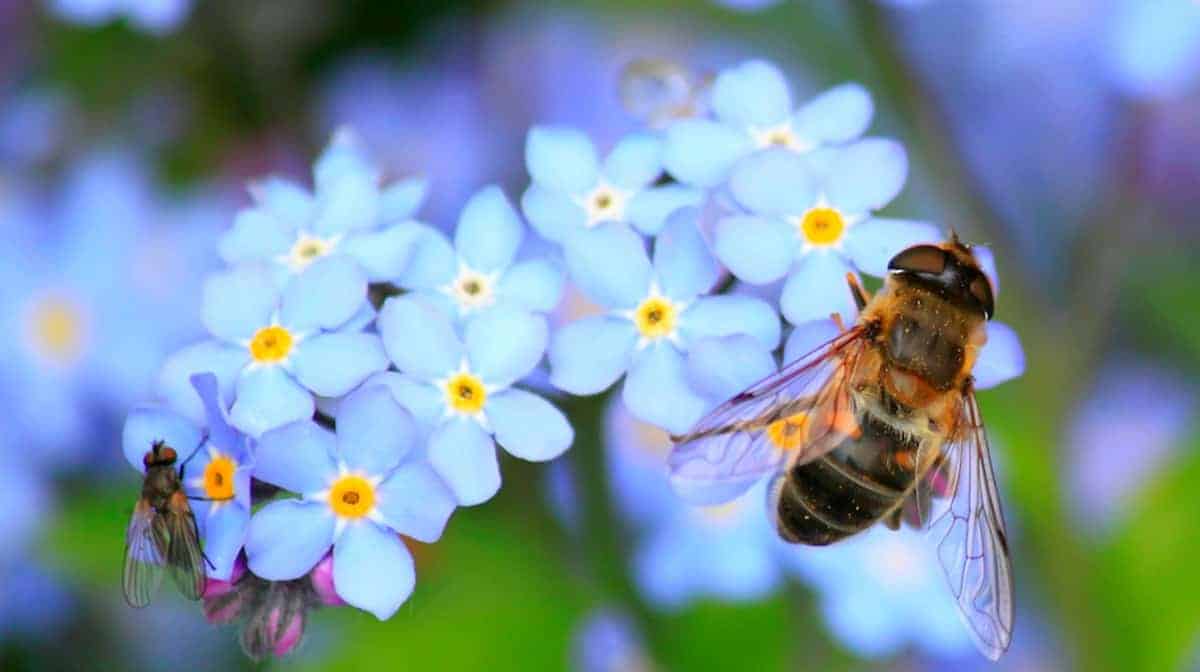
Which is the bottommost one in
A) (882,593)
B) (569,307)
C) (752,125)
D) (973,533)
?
(882,593)

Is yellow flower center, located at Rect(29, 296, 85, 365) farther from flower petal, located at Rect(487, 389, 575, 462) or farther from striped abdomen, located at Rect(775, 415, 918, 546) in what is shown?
striped abdomen, located at Rect(775, 415, 918, 546)

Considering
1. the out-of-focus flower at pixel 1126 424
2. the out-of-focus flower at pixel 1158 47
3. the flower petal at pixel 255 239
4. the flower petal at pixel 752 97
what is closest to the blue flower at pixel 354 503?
the flower petal at pixel 255 239

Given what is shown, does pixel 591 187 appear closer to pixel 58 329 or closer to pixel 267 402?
pixel 267 402

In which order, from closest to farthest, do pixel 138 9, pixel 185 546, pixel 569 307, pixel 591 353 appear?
pixel 185 546, pixel 591 353, pixel 138 9, pixel 569 307

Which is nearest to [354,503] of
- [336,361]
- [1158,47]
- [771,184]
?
[336,361]

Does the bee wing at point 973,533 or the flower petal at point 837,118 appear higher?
the flower petal at point 837,118

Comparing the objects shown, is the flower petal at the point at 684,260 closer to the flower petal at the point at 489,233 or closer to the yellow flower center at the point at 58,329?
the flower petal at the point at 489,233

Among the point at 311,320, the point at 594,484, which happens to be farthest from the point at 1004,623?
the point at 311,320
